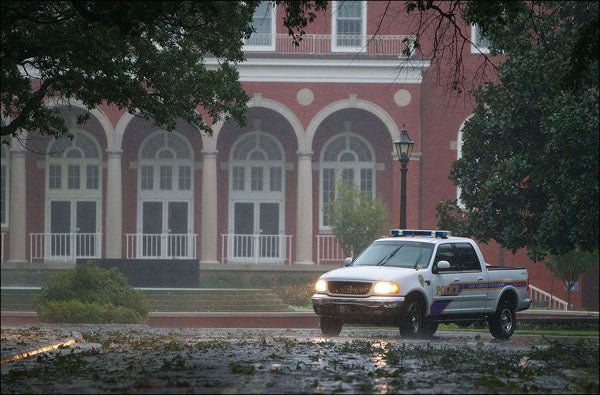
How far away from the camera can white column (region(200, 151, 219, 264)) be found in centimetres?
3831

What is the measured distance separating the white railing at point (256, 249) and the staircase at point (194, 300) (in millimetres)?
5870

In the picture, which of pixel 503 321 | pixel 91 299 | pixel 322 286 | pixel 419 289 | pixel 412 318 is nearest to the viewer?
pixel 419 289

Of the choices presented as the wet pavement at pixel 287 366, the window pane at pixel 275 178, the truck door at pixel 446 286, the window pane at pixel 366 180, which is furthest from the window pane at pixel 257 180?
the wet pavement at pixel 287 366

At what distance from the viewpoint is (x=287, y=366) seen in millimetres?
13062

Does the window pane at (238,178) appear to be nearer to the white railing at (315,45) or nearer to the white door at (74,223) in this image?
the white railing at (315,45)

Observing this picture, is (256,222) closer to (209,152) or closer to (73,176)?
(209,152)

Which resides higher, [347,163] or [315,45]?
[315,45]

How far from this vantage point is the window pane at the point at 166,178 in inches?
1655

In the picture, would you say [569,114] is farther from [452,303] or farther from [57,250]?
[57,250]

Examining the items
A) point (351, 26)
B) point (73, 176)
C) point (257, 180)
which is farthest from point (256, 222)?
point (351, 26)

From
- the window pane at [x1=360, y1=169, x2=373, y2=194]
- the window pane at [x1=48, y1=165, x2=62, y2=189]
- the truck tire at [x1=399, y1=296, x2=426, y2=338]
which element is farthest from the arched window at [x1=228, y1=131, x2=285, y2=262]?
the truck tire at [x1=399, y1=296, x2=426, y2=338]

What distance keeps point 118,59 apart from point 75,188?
2546 cm

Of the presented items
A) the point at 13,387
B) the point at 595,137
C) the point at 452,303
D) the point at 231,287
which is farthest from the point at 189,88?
the point at 231,287

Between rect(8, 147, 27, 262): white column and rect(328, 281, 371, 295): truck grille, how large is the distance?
21249 millimetres
